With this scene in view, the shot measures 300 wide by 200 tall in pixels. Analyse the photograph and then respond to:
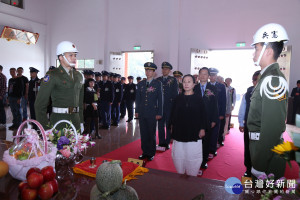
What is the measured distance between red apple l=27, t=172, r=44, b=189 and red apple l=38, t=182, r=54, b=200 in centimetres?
2

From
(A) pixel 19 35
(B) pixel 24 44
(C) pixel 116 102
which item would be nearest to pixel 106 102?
(C) pixel 116 102

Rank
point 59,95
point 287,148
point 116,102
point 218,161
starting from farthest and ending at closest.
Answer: point 116,102, point 218,161, point 59,95, point 287,148

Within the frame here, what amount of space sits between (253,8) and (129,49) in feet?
17.1

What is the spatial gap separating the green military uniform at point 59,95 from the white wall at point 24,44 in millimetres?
10003

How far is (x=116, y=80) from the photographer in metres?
7.46

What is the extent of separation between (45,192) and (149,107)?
9.46 feet

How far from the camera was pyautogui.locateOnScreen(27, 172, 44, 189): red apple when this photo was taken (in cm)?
94

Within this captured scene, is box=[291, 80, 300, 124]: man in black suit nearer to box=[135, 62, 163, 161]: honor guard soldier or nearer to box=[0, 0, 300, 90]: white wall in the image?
box=[0, 0, 300, 90]: white wall

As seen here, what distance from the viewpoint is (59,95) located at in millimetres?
2324

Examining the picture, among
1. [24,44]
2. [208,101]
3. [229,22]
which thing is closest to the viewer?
[208,101]

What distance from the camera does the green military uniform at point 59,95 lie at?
2230 mm

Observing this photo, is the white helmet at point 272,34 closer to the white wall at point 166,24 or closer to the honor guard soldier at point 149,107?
the honor guard soldier at point 149,107

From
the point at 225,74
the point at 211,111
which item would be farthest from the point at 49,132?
the point at 225,74

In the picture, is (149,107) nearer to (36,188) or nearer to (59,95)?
(59,95)
